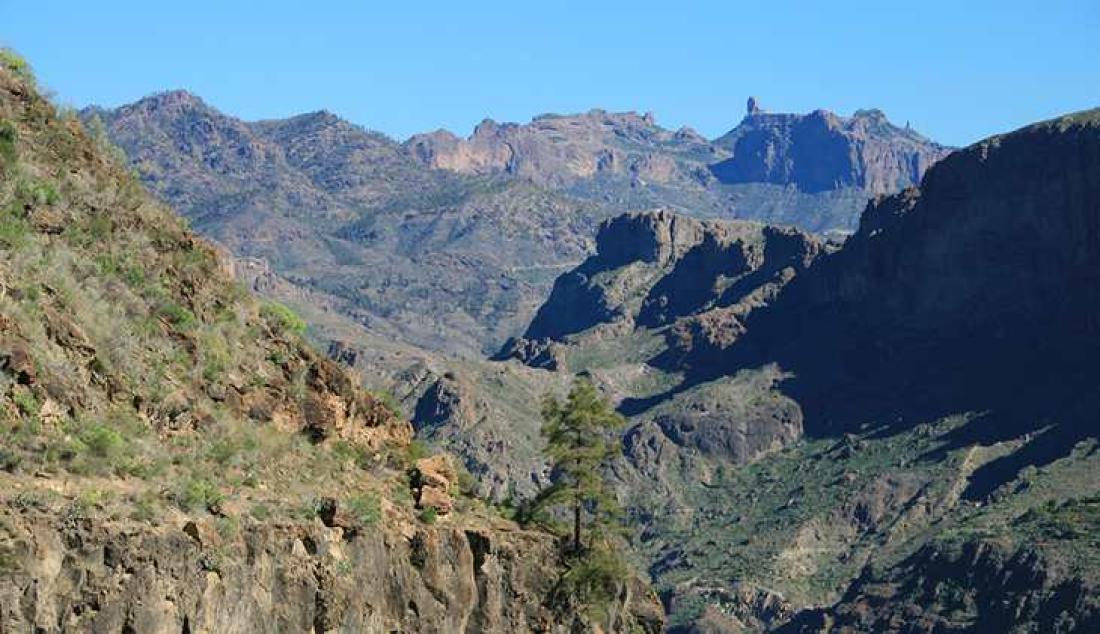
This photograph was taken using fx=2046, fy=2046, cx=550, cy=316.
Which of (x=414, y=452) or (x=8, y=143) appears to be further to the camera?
(x=414, y=452)

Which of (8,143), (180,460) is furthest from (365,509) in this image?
(8,143)

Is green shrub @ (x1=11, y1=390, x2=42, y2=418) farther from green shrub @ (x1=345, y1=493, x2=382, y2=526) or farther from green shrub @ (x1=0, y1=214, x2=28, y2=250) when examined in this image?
green shrub @ (x1=345, y1=493, x2=382, y2=526)

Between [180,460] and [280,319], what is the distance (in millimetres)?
11652

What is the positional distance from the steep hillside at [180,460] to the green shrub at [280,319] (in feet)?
0.34

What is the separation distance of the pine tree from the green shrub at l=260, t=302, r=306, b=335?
816 centimetres

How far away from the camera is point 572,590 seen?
2013 inches

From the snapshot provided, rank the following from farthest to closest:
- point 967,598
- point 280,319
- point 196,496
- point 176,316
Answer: point 967,598
point 280,319
point 176,316
point 196,496

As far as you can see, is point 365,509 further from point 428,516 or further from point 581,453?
point 581,453

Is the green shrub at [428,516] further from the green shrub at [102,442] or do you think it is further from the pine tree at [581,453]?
the green shrub at [102,442]

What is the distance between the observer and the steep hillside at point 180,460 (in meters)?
32.5

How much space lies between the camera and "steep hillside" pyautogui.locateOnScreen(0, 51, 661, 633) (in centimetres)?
3253

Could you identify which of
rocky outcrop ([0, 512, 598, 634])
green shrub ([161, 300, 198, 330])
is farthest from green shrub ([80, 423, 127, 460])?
green shrub ([161, 300, 198, 330])

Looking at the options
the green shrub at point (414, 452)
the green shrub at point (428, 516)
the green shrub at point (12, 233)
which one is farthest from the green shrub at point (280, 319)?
the green shrub at point (12, 233)

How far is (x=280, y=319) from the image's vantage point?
49.8 meters
